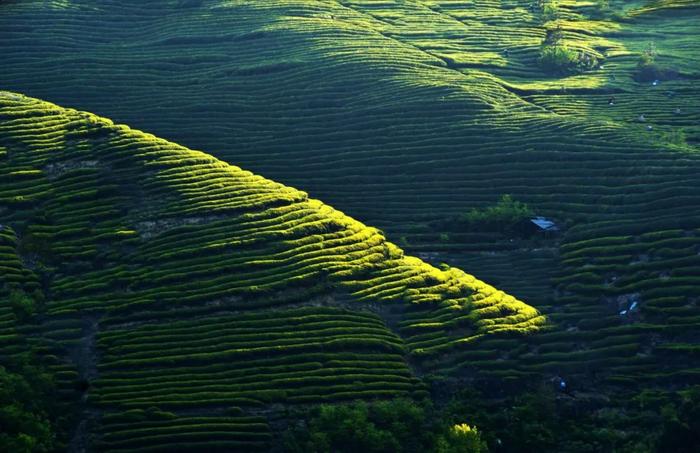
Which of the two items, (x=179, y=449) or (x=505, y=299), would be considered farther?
(x=505, y=299)

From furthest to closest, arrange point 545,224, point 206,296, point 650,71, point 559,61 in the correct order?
point 559,61
point 650,71
point 545,224
point 206,296

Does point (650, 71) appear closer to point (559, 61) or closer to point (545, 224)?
point (559, 61)

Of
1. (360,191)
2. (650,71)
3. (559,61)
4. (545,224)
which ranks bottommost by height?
(360,191)

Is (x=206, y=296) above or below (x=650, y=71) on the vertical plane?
below

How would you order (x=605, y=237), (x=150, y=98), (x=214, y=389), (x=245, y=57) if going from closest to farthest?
(x=214, y=389), (x=605, y=237), (x=150, y=98), (x=245, y=57)

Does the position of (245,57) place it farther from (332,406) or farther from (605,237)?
(332,406)

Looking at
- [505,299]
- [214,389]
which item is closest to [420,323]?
[505,299]

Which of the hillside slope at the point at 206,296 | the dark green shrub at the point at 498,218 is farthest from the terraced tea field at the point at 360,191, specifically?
the dark green shrub at the point at 498,218

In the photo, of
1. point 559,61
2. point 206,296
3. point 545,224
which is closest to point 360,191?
point 545,224
